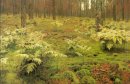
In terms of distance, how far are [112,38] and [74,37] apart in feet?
4.67

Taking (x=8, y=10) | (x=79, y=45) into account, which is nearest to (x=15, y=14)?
(x=8, y=10)

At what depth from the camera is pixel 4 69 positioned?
7395mm

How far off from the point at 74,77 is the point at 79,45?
1901 millimetres

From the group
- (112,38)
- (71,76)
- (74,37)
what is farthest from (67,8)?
(71,76)

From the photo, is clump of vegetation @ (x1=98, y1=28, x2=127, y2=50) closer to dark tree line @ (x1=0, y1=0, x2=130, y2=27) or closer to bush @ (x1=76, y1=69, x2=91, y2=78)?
dark tree line @ (x1=0, y1=0, x2=130, y2=27)

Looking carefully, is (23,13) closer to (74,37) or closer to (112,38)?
(74,37)

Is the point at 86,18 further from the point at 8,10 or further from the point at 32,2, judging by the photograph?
the point at 8,10

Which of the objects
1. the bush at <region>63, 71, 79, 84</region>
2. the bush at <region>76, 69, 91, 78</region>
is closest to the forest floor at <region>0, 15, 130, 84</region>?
the bush at <region>76, 69, 91, 78</region>

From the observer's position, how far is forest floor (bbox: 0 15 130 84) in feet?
27.0

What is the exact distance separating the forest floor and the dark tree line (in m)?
0.21

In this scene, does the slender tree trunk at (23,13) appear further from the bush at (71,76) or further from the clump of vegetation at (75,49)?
the bush at (71,76)

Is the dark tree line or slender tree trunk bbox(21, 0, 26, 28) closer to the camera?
slender tree trunk bbox(21, 0, 26, 28)

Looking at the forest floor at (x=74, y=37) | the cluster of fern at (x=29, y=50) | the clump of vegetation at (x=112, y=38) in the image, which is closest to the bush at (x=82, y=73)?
the forest floor at (x=74, y=37)

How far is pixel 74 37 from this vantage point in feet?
31.2
